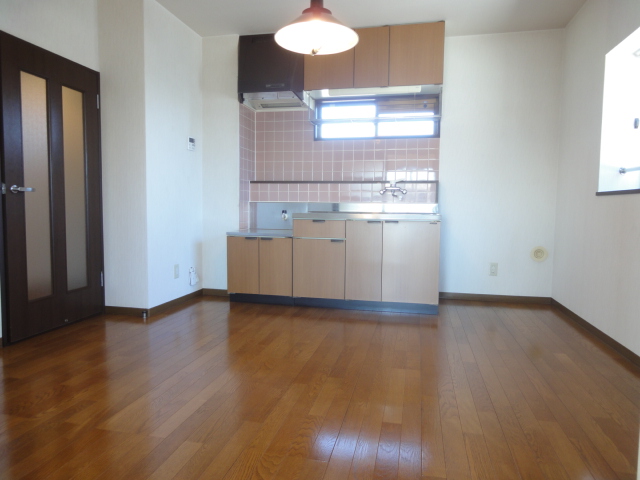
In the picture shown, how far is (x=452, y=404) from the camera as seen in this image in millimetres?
2129

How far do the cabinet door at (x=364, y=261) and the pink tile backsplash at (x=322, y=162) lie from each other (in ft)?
2.29

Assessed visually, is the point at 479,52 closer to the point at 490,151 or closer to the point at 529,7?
the point at 529,7

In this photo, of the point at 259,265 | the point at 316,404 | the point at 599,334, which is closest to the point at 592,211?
the point at 599,334

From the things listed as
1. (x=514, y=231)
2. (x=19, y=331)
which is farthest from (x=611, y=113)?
(x=19, y=331)

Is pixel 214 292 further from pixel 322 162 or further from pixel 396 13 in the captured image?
pixel 396 13

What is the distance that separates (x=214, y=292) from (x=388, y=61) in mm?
2857

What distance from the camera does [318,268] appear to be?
13.5 ft

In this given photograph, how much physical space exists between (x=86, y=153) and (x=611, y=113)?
402cm

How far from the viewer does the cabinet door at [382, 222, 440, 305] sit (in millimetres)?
3869

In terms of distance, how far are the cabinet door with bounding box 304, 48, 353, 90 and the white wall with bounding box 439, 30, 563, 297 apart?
40.5 inches

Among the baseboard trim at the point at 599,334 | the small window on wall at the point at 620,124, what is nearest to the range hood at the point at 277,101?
the small window on wall at the point at 620,124

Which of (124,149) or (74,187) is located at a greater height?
(124,149)

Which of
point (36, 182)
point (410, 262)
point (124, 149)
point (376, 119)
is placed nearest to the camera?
point (36, 182)

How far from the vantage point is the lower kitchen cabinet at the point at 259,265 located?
4.20 metres
